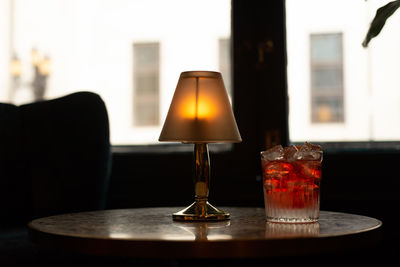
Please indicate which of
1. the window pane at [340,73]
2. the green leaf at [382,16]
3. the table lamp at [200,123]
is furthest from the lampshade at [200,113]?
the window pane at [340,73]

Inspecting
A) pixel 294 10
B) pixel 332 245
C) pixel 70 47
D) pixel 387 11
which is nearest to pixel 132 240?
pixel 332 245

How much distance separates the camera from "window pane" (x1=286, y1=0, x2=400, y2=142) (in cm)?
257

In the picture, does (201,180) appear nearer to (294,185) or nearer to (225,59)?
(294,185)

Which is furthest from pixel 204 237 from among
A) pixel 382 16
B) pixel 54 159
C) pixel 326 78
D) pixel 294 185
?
pixel 326 78

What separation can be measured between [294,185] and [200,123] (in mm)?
281

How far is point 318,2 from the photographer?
266 cm

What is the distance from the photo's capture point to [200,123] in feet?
4.45

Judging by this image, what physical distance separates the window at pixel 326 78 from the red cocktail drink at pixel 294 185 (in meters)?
1.35

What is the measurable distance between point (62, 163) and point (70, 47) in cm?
84

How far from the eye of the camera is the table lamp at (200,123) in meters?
1.35

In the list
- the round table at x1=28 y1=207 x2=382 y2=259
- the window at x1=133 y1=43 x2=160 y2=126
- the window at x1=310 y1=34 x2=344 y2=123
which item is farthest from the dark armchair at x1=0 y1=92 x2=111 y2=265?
the window at x1=310 y1=34 x2=344 y2=123

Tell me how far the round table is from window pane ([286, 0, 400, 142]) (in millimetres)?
1241

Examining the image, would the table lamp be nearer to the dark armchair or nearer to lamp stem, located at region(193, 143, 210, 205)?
lamp stem, located at region(193, 143, 210, 205)

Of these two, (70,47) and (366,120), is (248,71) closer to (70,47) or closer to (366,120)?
(366,120)
